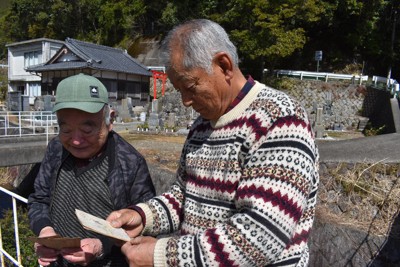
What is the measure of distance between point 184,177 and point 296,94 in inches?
800

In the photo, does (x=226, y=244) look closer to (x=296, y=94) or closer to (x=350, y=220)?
(x=350, y=220)

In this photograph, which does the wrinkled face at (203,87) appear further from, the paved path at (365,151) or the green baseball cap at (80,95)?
the paved path at (365,151)

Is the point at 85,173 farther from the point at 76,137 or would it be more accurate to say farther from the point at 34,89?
the point at 34,89

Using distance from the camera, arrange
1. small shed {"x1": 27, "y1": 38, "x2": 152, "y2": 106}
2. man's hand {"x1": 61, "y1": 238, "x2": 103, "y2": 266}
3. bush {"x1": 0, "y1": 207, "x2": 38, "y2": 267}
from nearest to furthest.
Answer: man's hand {"x1": 61, "y1": 238, "x2": 103, "y2": 266}
bush {"x1": 0, "y1": 207, "x2": 38, "y2": 267}
small shed {"x1": 27, "y1": 38, "x2": 152, "y2": 106}

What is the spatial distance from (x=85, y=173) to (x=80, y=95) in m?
0.45

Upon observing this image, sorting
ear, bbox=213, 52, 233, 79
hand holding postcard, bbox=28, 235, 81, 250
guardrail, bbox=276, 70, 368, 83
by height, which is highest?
guardrail, bbox=276, 70, 368, 83

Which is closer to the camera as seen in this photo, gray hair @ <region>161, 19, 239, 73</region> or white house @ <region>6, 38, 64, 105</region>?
gray hair @ <region>161, 19, 239, 73</region>

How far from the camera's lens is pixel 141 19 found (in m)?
31.9

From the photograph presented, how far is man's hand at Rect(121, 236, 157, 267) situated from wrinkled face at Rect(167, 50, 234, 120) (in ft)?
1.96

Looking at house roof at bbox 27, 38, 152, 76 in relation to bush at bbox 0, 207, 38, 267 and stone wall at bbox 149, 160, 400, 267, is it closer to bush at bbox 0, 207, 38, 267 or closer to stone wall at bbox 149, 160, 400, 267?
bush at bbox 0, 207, 38, 267

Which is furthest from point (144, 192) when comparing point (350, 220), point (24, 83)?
point (24, 83)

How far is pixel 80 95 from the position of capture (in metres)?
1.79

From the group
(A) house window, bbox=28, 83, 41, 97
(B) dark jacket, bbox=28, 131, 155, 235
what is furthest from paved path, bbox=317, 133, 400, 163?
(A) house window, bbox=28, 83, 41, 97

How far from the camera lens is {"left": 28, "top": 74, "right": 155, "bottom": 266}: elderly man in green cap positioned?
1831mm
